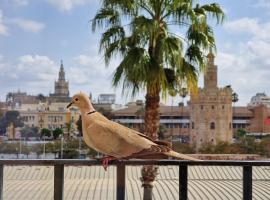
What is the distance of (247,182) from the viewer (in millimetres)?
1714

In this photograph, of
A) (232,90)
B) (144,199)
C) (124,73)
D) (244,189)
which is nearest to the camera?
(244,189)

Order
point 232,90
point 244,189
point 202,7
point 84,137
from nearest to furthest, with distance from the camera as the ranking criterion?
1. point 84,137
2. point 244,189
3. point 202,7
4. point 232,90

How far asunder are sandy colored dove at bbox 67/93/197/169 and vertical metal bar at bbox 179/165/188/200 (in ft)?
0.22

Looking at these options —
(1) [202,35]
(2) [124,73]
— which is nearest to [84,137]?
(2) [124,73]

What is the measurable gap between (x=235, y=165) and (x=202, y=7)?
684 centimetres

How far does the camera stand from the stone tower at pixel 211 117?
1532 inches

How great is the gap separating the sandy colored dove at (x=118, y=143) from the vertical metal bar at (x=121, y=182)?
94 millimetres

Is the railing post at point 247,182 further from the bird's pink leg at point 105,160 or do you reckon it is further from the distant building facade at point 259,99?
the distant building facade at point 259,99

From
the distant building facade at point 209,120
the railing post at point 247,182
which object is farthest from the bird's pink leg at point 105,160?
the distant building facade at point 209,120

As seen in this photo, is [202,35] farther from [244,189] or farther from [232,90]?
[232,90]

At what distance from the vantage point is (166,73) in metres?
7.78

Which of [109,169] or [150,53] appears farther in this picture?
[150,53]

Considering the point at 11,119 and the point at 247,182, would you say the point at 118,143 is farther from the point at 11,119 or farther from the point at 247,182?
the point at 11,119

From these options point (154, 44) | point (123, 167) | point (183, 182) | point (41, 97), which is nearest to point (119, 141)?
point (123, 167)
